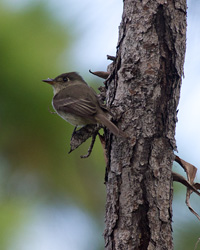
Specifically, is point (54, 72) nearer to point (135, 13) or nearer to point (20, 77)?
point (20, 77)

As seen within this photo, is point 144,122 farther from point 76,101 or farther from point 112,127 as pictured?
point 76,101

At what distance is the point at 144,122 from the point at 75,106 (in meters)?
1.17

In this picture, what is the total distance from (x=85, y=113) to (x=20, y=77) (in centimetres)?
103

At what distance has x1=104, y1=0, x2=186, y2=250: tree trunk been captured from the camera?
2166 millimetres

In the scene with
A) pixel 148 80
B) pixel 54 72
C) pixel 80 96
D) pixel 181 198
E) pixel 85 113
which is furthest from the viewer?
pixel 54 72

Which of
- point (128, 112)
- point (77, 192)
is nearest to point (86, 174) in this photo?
point (77, 192)

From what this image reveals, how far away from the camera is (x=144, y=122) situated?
90.1 inches

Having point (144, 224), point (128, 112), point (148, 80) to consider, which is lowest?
point (144, 224)

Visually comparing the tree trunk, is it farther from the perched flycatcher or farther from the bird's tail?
the perched flycatcher

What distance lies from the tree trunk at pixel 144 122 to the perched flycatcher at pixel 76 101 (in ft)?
0.72

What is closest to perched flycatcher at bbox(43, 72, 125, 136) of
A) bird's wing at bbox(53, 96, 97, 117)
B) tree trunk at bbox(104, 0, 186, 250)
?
bird's wing at bbox(53, 96, 97, 117)

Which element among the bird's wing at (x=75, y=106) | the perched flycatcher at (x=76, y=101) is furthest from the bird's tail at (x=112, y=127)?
the bird's wing at (x=75, y=106)

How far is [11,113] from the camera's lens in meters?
3.92

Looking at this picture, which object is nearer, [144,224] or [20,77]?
[144,224]
